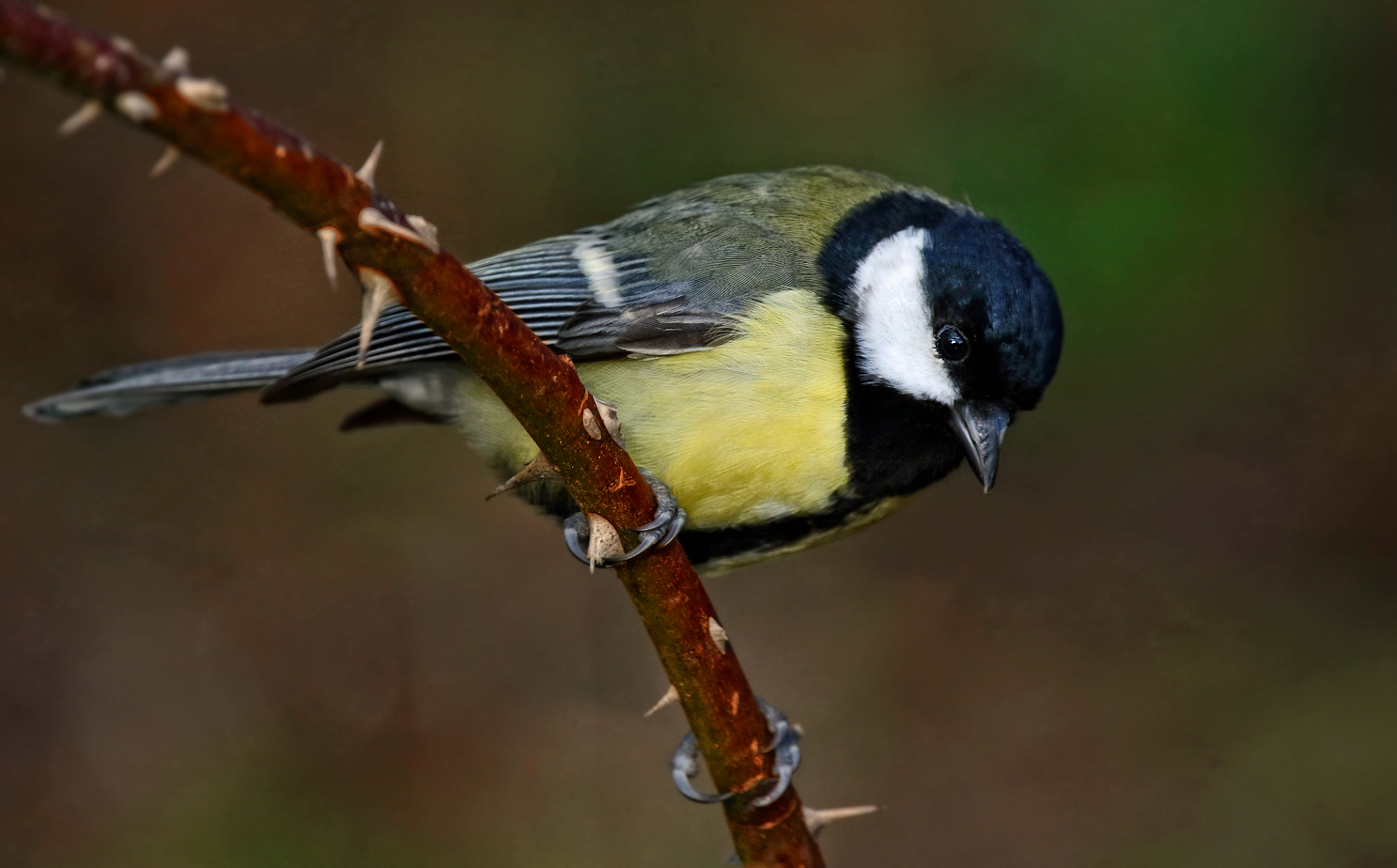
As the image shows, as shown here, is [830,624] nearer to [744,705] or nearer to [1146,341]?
[1146,341]

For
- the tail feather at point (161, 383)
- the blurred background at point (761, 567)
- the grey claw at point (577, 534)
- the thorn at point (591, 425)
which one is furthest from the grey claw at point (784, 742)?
the blurred background at point (761, 567)

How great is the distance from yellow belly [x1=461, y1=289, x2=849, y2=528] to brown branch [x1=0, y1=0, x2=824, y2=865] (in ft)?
1.85

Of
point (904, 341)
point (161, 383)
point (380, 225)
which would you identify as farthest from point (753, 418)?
point (161, 383)

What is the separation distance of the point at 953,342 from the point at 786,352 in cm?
29

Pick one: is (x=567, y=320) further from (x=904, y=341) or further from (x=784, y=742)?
(x=784, y=742)

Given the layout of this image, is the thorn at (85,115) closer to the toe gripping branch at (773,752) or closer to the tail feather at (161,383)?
the toe gripping branch at (773,752)

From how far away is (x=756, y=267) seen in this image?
8.07 feet

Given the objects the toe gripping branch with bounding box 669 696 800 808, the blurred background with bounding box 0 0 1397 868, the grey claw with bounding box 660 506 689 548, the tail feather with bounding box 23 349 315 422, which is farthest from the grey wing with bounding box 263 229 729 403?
the blurred background with bounding box 0 0 1397 868

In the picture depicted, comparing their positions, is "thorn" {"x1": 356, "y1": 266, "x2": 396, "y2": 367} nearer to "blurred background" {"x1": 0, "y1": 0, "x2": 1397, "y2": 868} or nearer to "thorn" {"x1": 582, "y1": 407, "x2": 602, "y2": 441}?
"thorn" {"x1": 582, "y1": 407, "x2": 602, "y2": 441}

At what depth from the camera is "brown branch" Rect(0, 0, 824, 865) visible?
37.2 inches

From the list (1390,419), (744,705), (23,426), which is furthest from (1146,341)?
(23,426)

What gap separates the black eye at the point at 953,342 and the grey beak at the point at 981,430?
0.09 m

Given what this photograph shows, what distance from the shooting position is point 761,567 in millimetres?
4648

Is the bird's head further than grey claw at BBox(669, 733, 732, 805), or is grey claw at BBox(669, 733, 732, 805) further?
grey claw at BBox(669, 733, 732, 805)
